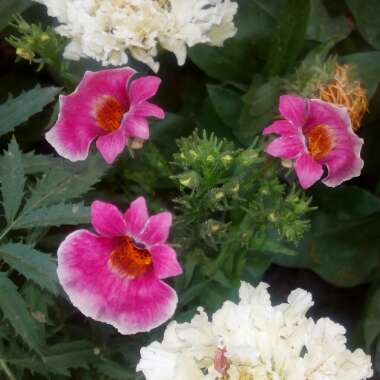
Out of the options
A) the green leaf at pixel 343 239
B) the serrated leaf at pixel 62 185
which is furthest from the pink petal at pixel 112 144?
the green leaf at pixel 343 239

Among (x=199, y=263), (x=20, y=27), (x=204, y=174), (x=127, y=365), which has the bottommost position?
(x=127, y=365)

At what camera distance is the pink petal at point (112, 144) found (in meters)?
0.69

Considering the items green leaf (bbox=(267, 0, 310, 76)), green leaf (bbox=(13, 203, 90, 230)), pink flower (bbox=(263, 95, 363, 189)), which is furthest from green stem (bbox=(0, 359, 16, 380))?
green leaf (bbox=(267, 0, 310, 76))

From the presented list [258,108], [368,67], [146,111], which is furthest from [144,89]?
[368,67]

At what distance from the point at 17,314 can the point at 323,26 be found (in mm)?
535

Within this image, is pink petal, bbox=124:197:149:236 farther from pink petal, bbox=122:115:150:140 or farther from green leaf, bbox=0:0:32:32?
green leaf, bbox=0:0:32:32

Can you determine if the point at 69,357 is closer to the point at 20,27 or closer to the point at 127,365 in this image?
the point at 127,365

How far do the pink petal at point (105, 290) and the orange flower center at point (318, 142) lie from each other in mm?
182

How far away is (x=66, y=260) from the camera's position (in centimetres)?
68

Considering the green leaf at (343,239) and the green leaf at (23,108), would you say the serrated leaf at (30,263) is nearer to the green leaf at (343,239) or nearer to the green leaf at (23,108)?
the green leaf at (23,108)

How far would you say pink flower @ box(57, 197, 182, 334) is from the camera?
0.67 m

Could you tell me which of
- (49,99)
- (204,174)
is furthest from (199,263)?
(49,99)

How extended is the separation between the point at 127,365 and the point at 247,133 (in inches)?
11.9

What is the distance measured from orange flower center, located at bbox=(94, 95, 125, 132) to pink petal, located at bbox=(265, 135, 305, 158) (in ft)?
0.49
